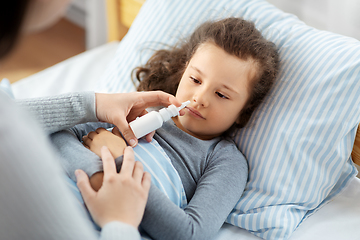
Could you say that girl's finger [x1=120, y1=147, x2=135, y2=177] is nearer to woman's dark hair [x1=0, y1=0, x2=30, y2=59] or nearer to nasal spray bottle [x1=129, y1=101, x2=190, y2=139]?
nasal spray bottle [x1=129, y1=101, x2=190, y2=139]

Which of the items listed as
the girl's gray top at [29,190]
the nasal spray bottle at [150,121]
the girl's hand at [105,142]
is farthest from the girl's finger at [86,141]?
the girl's gray top at [29,190]

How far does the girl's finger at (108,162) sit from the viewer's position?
2.36ft

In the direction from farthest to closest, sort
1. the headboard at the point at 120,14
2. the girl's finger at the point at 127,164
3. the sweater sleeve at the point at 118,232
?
1. the headboard at the point at 120,14
2. the girl's finger at the point at 127,164
3. the sweater sleeve at the point at 118,232

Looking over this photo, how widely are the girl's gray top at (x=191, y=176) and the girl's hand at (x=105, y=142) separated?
0.03 meters

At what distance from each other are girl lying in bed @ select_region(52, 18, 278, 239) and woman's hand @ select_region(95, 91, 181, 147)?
35mm

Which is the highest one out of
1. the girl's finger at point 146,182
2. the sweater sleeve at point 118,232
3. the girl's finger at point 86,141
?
the girl's finger at point 146,182

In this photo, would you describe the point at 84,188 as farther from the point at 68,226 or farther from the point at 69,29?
the point at 69,29

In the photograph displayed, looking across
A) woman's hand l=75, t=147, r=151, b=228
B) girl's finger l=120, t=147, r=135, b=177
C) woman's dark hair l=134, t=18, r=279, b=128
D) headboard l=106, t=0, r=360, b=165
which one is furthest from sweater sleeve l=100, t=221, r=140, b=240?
headboard l=106, t=0, r=360, b=165

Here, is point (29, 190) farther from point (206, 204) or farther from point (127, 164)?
point (206, 204)

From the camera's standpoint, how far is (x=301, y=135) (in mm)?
958

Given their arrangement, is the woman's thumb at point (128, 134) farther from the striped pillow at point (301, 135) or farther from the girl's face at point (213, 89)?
the striped pillow at point (301, 135)

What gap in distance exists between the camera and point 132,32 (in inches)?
56.7

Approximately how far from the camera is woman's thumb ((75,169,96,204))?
0.68 meters

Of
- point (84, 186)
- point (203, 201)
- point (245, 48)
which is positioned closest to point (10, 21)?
point (84, 186)
